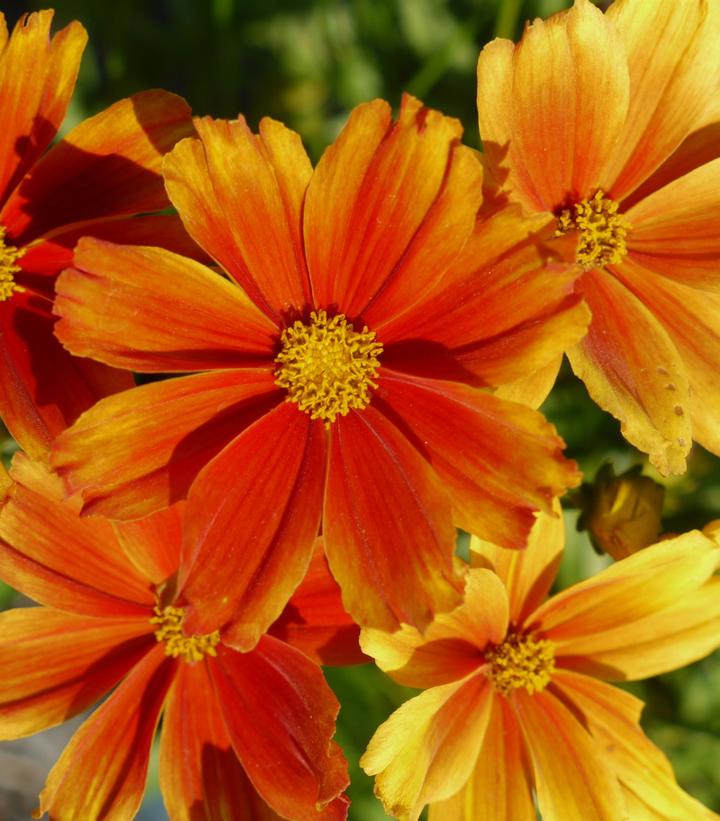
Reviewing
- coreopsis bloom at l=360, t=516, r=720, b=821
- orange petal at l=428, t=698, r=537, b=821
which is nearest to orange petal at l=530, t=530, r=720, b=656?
coreopsis bloom at l=360, t=516, r=720, b=821

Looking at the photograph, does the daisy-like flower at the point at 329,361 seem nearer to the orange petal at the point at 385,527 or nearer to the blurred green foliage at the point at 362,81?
the orange petal at the point at 385,527

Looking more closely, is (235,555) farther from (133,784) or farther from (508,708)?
(508,708)

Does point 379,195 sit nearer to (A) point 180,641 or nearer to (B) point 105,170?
(B) point 105,170

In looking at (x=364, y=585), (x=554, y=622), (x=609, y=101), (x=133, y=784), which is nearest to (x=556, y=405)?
(x=554, y=622)

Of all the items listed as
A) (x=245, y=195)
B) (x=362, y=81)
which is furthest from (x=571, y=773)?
(x=362, y=81)

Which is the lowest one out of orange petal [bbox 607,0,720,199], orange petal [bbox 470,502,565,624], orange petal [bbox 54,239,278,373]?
orange petal [bbox 470,502,565,624]

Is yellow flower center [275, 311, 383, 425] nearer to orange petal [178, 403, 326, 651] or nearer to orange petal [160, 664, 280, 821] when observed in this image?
orange petal [178, 403, 326, 651]

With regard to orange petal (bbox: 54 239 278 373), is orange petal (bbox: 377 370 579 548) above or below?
below
